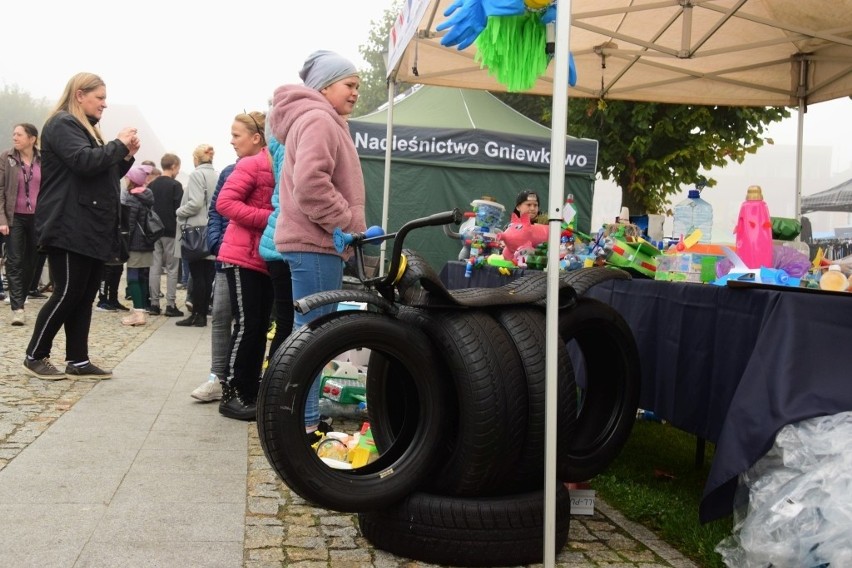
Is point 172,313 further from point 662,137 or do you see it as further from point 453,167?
point 662,137

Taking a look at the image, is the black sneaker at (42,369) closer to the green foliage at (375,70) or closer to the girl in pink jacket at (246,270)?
the girl in pink jacket at (246,270)

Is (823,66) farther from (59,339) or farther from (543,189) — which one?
(59,339)

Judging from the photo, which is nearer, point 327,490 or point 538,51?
point 327,490

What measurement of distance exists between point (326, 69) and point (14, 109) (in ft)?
269

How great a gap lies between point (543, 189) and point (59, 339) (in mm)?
6717

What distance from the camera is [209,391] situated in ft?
19.6

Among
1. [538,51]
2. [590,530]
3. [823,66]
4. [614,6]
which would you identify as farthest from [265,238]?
[823,66]

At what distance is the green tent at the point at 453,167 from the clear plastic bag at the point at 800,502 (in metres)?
9.11

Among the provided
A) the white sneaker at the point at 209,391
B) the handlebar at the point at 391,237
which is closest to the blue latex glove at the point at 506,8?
the handlebar at the point at 391,237

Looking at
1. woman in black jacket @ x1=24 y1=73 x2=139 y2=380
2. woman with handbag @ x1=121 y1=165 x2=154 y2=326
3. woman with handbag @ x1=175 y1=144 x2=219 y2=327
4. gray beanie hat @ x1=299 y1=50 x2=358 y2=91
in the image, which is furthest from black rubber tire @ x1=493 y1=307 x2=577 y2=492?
woman with handbag @ x1=121 y1=165 x2=154 y2=326

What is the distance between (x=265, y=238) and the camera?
15.8ft

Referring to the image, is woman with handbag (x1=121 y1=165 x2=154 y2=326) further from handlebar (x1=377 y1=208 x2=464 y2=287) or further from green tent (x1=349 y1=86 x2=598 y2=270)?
handlebar (x1=377 y1=208 x2=464 y2=287)

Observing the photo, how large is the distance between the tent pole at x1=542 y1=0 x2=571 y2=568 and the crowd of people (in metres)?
1.47

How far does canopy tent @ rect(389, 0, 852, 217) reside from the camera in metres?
6.45
